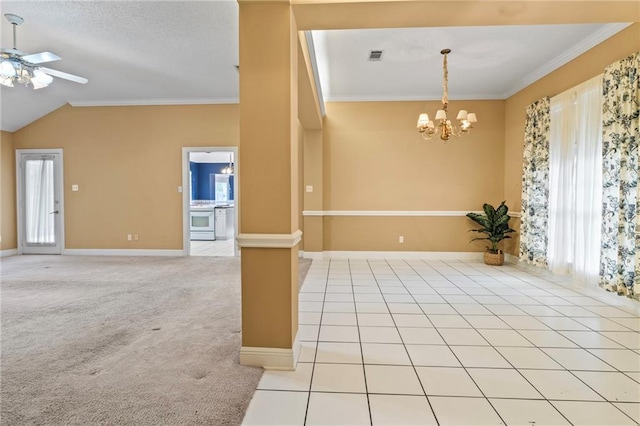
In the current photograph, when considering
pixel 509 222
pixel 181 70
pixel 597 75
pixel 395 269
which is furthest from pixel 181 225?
pixel 597 75

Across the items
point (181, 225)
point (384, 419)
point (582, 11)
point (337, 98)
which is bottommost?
point (384, 419)

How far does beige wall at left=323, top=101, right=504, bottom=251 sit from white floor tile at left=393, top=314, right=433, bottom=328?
284 cm

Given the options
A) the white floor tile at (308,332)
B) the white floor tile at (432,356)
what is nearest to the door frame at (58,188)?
the white floor tile at (308,332)

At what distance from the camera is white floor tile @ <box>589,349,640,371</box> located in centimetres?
210

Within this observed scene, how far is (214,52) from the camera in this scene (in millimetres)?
4031

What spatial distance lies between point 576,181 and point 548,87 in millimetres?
1550

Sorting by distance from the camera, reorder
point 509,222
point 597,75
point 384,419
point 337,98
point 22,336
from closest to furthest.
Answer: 1. point 384,419
2. point 22,336
3. point 597,75
4. point 509,222
5. point 337,98

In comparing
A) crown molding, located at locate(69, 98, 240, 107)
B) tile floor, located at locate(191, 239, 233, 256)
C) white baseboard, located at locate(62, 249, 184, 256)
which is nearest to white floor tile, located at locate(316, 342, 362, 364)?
tile floor, located at locate(191, 239, 233, 256)

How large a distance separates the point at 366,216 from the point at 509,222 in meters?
2.43

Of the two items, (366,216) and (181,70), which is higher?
(181,70)

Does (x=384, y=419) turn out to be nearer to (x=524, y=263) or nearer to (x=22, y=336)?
(x=22, y=336)

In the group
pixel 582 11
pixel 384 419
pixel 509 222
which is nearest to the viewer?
pixel 384 419

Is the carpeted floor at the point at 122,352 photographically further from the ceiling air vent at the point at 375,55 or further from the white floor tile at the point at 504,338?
the ceiling air vent at the point at 375,55

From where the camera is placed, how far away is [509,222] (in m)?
5.33
